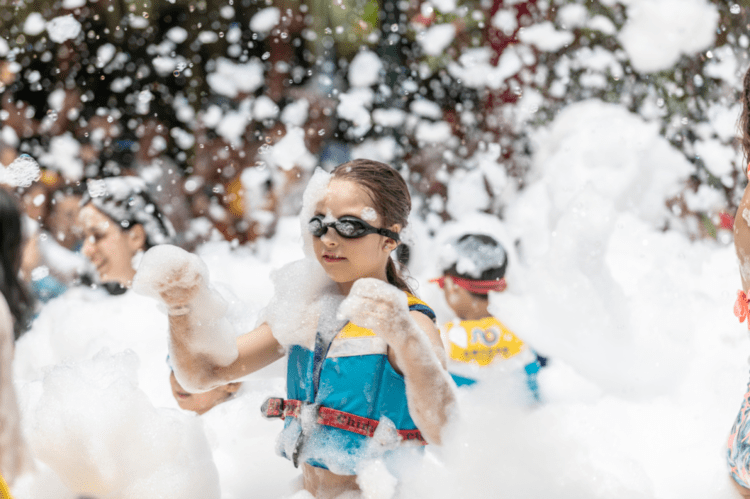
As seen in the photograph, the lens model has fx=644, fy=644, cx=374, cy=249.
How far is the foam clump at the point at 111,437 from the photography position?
187 cm

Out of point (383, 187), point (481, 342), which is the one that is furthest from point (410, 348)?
point (481, 342)

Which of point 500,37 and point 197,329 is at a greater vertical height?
point 197,329

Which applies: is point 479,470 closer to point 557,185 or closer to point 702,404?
point 702,404

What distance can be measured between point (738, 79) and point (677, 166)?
32.7 inches

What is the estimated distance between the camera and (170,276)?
1.65m

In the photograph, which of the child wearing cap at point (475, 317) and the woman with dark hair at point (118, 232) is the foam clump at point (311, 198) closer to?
the child wearing cap at point (475, 317)

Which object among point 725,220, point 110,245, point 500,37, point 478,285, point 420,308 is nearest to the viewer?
point 420,308

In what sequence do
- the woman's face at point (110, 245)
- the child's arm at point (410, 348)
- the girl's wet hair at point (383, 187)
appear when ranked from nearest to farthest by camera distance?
1. the child's arm at point (410, 348)
2. the girl's wet hair at point (383, 187)
3. the woman's face at point (110, 245)

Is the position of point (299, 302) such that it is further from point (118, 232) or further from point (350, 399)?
point (118, 232)

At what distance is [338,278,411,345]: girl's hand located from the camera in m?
1.51

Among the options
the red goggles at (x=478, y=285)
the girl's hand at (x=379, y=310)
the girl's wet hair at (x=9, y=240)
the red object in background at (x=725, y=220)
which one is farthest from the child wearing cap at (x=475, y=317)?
the red object in background at (x=725, y=220)

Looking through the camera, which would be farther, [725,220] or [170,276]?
[725,220]

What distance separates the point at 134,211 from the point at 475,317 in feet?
5.66

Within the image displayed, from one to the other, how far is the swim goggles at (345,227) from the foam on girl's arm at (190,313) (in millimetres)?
322
